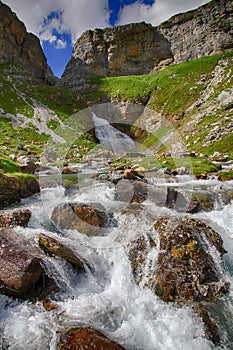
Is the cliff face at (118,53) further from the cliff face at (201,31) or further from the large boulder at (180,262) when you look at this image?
the large boulder at (180,262)

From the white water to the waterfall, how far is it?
125ft

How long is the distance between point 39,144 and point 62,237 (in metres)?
32.7

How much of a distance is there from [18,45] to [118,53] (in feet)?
118

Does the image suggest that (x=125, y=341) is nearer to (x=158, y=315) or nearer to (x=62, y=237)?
(x=158, y=315)

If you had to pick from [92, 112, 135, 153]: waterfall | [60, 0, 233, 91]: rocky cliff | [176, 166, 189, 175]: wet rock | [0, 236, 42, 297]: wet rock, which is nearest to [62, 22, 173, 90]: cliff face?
[60, 0, 233, 91]: rocky cliff

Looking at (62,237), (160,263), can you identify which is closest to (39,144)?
(62,237)

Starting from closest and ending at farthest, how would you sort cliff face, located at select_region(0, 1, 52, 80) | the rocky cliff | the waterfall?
the waterfall < the rocky cliff < cliff face, located at select_region(0, 1, 52, 80)

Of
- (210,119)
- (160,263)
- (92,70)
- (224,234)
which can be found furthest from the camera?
(92,70)

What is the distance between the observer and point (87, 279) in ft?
22.9

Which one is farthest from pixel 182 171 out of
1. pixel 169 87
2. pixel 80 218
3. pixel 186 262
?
pixel 169 87

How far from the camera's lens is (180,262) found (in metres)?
6.77

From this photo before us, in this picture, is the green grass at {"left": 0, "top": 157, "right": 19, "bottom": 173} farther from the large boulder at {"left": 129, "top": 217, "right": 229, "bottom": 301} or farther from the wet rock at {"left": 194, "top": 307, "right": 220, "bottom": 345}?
the wet rock at {"left": 194, "top": 307, "right": 220, "bottom": 345}

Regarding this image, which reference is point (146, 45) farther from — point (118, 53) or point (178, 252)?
point (178, 252)

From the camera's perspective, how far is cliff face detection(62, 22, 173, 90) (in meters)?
78.5
